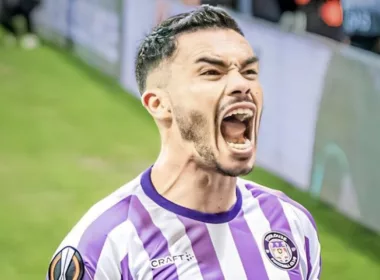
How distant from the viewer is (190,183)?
7.41ft

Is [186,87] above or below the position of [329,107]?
above

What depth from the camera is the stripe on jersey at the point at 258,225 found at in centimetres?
226

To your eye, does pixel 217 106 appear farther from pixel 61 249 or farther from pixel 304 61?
pixel 304 61

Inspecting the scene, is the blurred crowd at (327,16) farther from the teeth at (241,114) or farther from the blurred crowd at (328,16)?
the teeth at (241,114)

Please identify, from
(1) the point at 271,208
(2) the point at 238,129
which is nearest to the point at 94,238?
(2) the point at 238,129

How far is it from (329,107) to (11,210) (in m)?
2.78

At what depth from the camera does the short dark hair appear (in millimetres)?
2191

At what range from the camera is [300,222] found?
2449 mm

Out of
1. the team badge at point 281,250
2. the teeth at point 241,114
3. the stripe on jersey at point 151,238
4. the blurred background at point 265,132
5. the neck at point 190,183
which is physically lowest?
the blurred background at point 265,132

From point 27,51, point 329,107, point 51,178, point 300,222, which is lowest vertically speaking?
point 27,51

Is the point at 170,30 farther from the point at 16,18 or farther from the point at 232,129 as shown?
the point at 16,18

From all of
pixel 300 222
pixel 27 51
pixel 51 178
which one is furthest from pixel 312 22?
pixel 300 222

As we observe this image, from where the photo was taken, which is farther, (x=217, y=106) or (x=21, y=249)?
(x=21, y=249)

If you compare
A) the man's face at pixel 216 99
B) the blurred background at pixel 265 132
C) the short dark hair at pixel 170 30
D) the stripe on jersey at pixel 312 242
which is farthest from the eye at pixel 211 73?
the blurred background at pixel 265 132
